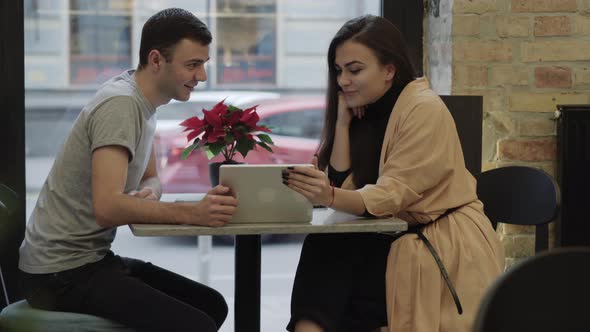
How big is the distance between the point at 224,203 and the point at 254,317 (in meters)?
0.43

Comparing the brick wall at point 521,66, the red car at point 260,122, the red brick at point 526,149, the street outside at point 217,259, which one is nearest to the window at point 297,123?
the red car at point 260,122

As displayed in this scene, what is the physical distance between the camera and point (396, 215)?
216 cm

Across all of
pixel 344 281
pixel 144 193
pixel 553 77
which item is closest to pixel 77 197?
pixel 144 193

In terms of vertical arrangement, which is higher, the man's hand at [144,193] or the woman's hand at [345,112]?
the woman's hand at [345,112]

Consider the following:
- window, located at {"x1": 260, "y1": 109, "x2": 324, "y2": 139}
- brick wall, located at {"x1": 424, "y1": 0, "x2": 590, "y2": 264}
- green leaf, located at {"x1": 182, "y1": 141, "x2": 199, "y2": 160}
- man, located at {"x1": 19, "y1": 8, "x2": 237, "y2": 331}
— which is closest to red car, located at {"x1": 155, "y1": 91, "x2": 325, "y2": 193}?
window, located at {"x1": 260, "y1": 109, "x2": 324, "y2": 139}

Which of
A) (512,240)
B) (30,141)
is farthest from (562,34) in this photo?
(30,141)

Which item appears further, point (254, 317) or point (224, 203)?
point (254, 317)

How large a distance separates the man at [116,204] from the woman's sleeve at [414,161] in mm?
399

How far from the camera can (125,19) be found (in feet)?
10.0

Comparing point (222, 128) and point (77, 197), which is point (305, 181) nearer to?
point (222, 128)

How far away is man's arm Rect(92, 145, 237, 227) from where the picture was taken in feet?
6.18

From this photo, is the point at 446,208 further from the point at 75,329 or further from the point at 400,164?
the point at 75,329

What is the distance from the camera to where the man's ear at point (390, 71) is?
7.41ft

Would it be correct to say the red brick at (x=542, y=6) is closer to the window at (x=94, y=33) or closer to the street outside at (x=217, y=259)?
the street outside at (x=217, y=259)
